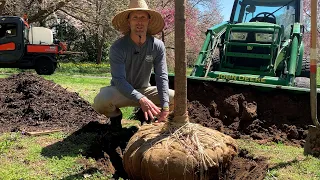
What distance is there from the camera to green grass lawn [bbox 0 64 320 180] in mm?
3008

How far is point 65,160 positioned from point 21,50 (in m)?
11.1

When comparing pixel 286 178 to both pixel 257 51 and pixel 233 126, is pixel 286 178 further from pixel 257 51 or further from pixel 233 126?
pixel 257 51

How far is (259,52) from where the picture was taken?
253 inches

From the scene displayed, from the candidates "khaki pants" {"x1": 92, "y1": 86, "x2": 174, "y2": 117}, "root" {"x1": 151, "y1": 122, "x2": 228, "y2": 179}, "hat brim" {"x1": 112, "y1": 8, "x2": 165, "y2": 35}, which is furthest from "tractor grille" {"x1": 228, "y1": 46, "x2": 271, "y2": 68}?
"root" {"x1": 151, "y1": 122, "x2": 228, "y2": 179}

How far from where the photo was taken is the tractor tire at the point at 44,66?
1363cm

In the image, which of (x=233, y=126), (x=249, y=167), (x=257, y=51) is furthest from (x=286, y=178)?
(x=257, y=51)

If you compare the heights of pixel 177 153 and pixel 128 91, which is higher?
pixel 128 91

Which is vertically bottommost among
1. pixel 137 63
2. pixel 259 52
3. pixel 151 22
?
pixel 137 63

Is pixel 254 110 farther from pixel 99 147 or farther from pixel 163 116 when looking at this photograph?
pixel 99 147

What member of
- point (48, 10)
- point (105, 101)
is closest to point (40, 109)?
point (105, 101)

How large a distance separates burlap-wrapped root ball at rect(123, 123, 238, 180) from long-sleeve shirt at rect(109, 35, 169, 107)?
0.59 metres

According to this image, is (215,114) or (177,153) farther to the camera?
(215,114)

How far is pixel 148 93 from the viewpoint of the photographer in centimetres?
420

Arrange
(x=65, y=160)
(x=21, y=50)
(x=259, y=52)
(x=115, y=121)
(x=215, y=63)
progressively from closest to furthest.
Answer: (x=65, y=160) → (x=115, y=121) → (x=259, y=52) → (x=215, y=63) → (x=21, y=50)
